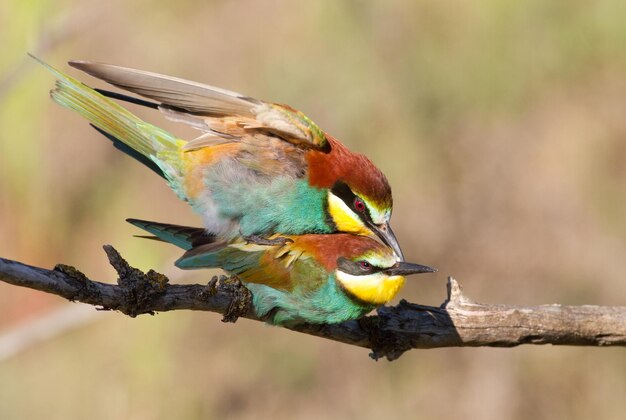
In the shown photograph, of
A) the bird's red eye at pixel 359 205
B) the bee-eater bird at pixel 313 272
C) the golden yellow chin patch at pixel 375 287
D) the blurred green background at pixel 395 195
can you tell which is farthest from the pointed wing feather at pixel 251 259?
the blurred green background at pixel 395 195

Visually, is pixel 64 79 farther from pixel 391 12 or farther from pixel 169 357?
pixel 391 12

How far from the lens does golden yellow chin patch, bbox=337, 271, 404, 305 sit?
2613 millimetres

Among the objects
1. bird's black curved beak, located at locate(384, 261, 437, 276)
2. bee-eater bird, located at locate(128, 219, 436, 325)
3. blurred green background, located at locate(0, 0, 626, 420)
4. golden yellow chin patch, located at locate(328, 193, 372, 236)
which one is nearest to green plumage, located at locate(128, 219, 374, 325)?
bee-eater bird, located at locate(128, 219, 436, 325)

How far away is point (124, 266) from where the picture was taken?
2240 millimetres

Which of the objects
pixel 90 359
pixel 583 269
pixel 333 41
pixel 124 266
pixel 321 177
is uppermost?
pixel 333 41

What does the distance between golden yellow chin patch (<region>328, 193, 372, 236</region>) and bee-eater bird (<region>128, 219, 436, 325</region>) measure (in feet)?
0.39

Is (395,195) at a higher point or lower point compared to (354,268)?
higher

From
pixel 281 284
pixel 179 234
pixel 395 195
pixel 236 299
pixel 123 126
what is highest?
pixel 395 195

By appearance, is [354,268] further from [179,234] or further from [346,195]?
[179,234]

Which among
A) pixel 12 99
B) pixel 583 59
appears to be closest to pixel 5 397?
pixel 12 99

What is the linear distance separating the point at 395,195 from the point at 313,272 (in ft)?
6.18

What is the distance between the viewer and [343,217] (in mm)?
2984

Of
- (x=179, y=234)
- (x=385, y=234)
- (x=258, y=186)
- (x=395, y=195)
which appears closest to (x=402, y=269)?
(x=385, y=234)

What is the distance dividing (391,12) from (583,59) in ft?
3.23
